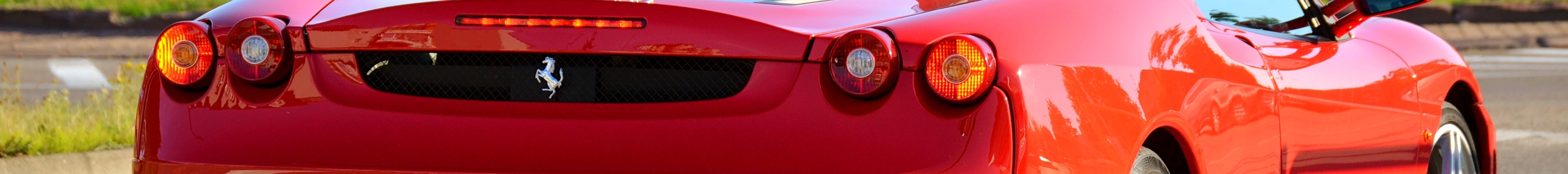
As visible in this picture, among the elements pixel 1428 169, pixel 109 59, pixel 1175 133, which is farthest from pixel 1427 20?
pixel 1175 133

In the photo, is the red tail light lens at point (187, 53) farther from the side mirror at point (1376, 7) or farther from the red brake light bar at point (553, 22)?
the side mirror at point (1376, 7)

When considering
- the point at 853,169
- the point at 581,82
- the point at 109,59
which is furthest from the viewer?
the point at 109,59

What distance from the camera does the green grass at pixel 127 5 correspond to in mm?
16750

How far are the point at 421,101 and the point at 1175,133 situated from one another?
1.19 meters

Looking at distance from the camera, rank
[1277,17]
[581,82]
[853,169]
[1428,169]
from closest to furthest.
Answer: [853,169] → [581,82] → [1277,17] → [1428,169]

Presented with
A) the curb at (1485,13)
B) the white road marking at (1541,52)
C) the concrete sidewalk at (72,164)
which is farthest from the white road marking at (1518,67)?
the concrete sidewalk at (72,164)

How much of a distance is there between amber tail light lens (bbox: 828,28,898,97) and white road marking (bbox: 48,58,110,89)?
8.77 metres

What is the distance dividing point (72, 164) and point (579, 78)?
113 inches

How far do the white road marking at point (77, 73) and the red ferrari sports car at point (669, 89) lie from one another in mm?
8238

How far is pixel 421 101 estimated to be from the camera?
2.53 m

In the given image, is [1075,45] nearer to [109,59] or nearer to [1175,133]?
[1175,133]

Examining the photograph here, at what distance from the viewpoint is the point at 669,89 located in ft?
8.13

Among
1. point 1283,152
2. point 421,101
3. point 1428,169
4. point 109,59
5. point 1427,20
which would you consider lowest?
point 1427,20

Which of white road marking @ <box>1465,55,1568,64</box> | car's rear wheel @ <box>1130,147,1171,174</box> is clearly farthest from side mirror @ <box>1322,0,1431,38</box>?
white road marking @ <box>1465,55,1568,64</box>
